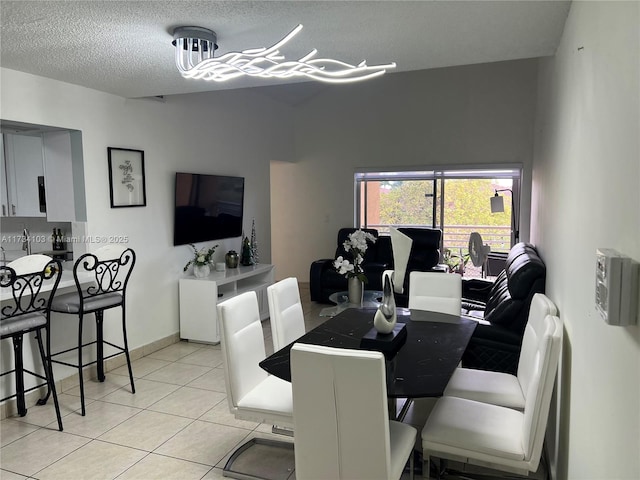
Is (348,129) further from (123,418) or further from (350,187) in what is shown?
(123,418)

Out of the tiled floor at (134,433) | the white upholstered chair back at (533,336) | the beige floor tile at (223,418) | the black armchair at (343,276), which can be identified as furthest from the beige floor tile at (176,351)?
the white upholstered chair back at (533,336)

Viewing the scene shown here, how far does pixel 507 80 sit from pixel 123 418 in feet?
20.0

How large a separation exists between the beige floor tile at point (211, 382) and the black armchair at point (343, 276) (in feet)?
8.35

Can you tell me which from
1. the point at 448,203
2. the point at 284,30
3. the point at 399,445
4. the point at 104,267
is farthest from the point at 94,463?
the point at 448,203

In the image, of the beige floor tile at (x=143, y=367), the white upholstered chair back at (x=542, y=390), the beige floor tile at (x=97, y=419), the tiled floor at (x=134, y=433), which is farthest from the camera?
the beige floor tile at (x=143, y=367)

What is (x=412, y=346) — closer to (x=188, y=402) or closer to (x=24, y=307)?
(x=188, y=402)

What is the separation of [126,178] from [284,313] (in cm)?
219

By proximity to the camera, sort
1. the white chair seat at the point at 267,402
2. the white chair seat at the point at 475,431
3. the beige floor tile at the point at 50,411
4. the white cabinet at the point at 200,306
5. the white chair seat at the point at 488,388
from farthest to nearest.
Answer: the white cabinet at the point at 200,306 < the beige floor tile at the point at 50,411 < the white chair seat at the point at 488,388 < the white chair seat at the point at 267,402 < the white chair seat at the point at 475,431

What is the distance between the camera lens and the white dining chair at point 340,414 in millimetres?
1608

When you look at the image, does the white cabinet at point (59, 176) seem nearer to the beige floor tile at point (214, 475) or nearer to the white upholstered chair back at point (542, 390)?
the beige floor tile at point (214, 475)

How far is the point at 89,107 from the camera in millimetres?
3805

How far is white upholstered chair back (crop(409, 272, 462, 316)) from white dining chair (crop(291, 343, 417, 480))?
67.8 inches

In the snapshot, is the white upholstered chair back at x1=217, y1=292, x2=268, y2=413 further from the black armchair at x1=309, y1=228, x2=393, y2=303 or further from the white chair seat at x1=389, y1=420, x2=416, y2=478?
the black armchair at x1=309, y1=228, x2=393, y2=303

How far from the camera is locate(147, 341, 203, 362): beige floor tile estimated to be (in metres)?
4.36
